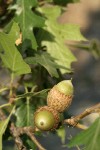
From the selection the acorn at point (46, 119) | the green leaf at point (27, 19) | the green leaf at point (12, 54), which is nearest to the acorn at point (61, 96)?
the acorn at point (46, 119)

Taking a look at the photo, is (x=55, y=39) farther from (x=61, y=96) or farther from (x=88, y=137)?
(x=88, y=137)

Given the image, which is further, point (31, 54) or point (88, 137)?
point (31, 54)

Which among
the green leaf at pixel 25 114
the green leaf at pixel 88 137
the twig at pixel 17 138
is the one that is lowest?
the green leaf at pixel 25 114

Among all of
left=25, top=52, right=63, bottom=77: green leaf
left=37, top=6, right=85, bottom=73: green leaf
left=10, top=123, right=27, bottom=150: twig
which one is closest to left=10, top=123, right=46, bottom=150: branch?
left=10, top=123, right=27, bottom=150: twig

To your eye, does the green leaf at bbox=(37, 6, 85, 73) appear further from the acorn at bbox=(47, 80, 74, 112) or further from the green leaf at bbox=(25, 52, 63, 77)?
the acorn at bbox=(47, 80, 74, 112)

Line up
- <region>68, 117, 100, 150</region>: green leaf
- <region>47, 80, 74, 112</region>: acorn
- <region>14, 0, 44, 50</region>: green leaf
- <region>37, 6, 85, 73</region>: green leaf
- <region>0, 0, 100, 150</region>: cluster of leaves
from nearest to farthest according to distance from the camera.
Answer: <region>68, 117, 100, 150</region>: green leaf → <region>47, 80, 74, 112</region>: acorn → <region>0, 0, 100, 150</region>: cluster of leaves → <region>14, 0, 44, 50</region>: green leaf → <region>37, 6, 85, 73</region>: green leaf

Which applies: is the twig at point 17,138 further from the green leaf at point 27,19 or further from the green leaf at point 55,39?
the green leaf at point 55,39

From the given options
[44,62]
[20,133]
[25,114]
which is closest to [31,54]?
[44,62]
